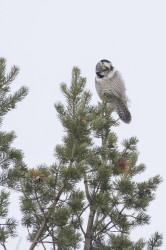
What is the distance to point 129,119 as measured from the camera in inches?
310

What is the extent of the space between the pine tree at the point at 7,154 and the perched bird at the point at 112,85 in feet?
13.1

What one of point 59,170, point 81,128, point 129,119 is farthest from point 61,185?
point 129,119

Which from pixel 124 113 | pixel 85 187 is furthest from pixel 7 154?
pixel 124 113

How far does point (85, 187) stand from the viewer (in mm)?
4152

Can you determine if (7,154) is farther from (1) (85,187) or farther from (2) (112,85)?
(2) (112,85)

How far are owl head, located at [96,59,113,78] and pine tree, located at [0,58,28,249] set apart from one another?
438 cm

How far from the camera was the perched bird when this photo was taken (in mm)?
8008

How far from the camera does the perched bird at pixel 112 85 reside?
8.01 metres

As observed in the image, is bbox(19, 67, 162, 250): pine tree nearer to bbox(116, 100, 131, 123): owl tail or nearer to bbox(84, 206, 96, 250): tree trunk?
bbox(84, 206, 96, 250): tree trunk

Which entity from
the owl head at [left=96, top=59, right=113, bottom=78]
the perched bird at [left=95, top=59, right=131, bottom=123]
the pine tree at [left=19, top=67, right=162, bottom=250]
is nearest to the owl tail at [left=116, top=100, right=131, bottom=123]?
the perched bird at [left=95, top=59, right=131, bottom=123]

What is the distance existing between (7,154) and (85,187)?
783 millimetres

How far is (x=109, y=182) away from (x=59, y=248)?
2.04 ft

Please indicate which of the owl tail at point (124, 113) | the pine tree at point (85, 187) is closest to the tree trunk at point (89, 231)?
the pine tree at point (85, 187)

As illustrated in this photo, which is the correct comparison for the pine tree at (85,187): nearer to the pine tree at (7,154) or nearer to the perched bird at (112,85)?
the pine tree at (7,154)
